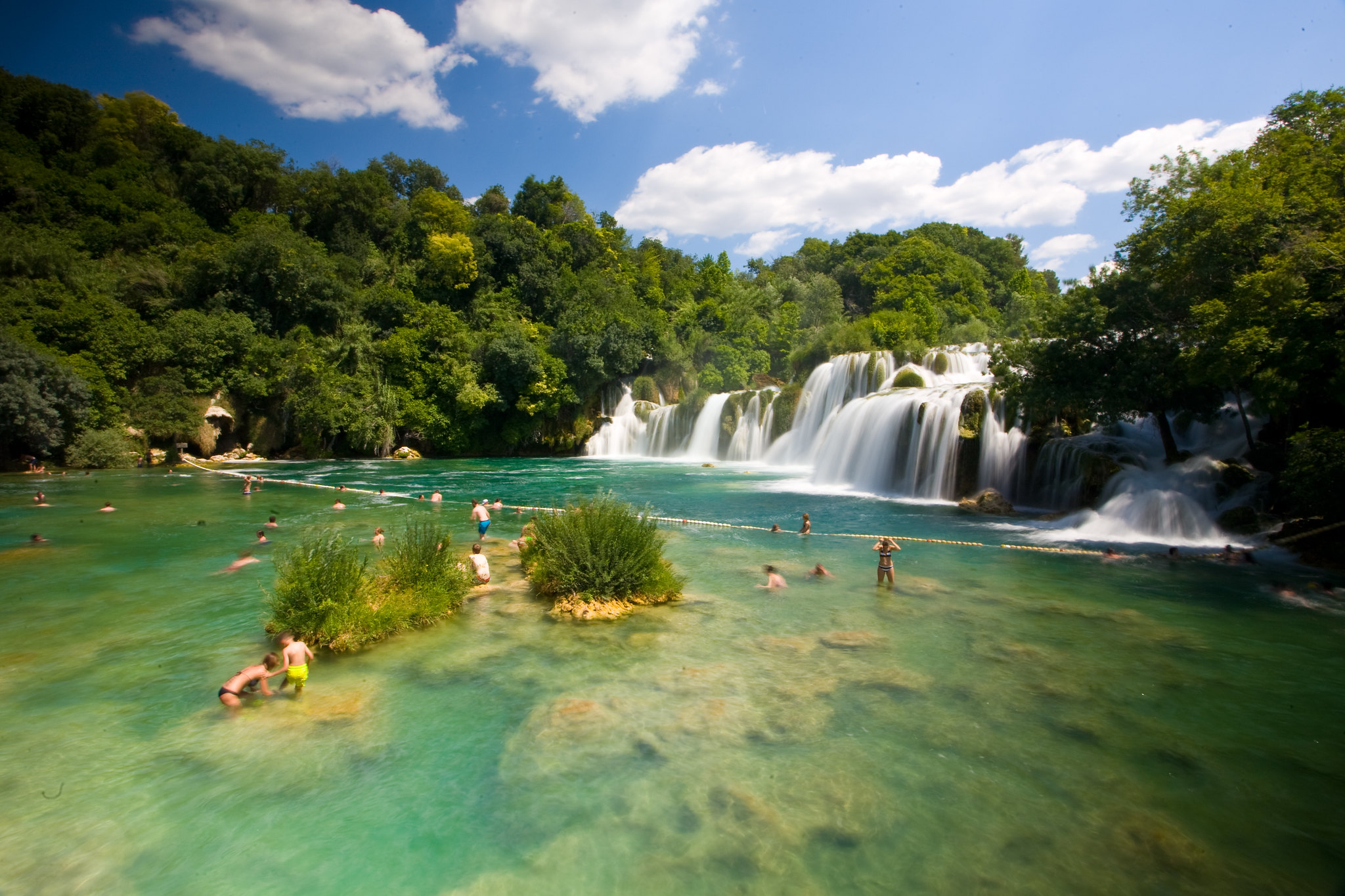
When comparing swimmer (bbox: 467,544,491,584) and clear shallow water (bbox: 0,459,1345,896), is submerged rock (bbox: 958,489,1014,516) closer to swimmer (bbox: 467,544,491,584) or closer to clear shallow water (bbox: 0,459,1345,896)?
clear shallow water (bbox: 0,459,1345,896)

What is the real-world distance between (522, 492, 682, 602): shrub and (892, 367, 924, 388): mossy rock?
22.6 metres

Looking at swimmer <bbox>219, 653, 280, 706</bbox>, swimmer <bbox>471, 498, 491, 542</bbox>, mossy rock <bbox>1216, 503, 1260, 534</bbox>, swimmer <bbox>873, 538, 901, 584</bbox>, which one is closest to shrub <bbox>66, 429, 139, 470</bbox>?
swimmer <bbox>471, 498, 491, 542</bbox>

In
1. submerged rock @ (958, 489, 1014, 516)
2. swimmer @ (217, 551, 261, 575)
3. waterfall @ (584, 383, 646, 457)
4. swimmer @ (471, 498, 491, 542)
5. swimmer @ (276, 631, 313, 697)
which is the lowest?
swimmer @ (217, 551, 261, 575)

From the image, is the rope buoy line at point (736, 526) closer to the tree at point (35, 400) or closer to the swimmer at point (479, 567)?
the swimmer at point (479, 567)

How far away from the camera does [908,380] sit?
30.2 m

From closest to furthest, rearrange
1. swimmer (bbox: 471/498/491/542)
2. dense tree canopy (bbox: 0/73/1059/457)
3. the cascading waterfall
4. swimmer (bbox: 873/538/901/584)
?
swimmer (bbox: 873/538/901/584) < swimmer (bbox: 471/498/491/542) < the cascading waterfall < dense tree canopy (bbox: 0/73/1059/457)

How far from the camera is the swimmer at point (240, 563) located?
12.9 metres

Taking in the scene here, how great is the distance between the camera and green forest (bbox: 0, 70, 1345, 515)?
543 inches

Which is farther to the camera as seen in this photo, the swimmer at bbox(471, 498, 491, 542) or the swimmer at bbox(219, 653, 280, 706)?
the swimmer at bbox(471, 498, 491, 542)

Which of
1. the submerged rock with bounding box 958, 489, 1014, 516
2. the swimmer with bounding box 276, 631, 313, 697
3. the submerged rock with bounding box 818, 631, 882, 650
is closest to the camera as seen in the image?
the swimmer with bounding box 276, 631, 313, 697

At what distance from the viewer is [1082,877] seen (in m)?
4.30

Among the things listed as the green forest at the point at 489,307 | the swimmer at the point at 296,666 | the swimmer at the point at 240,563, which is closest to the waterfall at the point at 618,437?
the green forest at the point at 489,307

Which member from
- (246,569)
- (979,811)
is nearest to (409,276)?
(246,569)

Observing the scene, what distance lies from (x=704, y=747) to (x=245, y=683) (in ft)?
17.4
